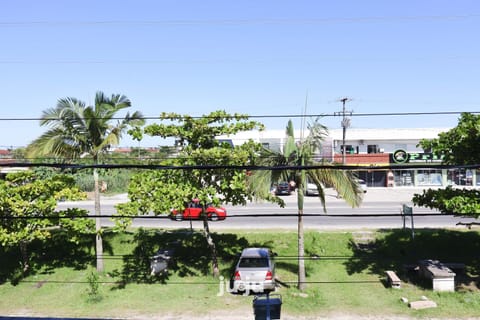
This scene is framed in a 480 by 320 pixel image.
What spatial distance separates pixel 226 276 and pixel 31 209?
7235 mm

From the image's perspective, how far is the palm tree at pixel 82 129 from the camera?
1472 cm

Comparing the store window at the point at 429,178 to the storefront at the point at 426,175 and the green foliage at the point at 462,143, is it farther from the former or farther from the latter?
the green foliage at the point at 462,143

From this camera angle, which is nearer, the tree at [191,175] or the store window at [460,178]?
the tree at [191,175]

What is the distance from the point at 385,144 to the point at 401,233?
93.1ft

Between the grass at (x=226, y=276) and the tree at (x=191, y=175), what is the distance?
2811 millimetres

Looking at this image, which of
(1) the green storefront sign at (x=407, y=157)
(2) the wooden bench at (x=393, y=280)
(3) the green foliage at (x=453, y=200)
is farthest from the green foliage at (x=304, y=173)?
(1) the green storefront sign at (x=407, y=157)

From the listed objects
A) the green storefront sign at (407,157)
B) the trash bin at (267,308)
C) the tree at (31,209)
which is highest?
the green storefront sign at (407,157)

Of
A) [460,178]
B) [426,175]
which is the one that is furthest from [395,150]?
[460,178]

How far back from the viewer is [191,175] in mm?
14469

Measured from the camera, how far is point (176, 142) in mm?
14766

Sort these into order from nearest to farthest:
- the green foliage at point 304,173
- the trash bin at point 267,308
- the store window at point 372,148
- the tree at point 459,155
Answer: the trash bin at point 267,308, the tree at point 459,155, the green foliage at point 304,173, the store window at point 372,148

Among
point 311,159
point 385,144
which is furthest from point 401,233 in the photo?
point 385,144

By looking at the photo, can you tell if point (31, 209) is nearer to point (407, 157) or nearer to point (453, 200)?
point (453, 200)

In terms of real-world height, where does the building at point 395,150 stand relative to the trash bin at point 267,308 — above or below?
above
